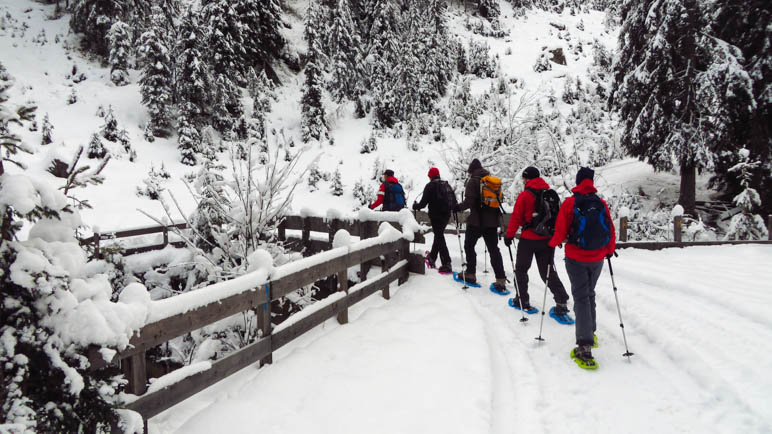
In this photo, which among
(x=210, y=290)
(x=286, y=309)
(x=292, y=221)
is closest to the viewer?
(x=210, y=290)

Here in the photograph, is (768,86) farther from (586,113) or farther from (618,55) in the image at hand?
(586,113)

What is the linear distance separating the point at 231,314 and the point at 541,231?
13.2 feet

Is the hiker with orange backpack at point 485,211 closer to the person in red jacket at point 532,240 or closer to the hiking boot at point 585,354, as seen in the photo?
the person in red jacket at point 532,240

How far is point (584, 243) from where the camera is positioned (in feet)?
14.5

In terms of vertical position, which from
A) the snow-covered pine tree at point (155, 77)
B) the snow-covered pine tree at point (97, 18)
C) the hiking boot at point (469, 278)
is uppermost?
the snow-covered pine tree at point (97, 18)

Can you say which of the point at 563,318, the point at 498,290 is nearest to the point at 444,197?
the point at 498,290

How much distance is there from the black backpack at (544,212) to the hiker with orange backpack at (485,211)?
1035mm

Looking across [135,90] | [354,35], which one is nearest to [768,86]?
[354,35]

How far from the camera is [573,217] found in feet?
14.9

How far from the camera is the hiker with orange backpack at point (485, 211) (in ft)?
21.7

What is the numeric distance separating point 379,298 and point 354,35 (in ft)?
94.2

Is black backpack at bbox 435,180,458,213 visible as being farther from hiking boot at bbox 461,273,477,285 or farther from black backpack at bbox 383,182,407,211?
hiking boot at bbox 461,273,477,285

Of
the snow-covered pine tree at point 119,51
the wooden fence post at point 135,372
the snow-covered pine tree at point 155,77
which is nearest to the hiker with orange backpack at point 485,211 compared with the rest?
the wooden fence post at point 135,372

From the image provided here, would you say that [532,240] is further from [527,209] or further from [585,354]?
[585,354]
